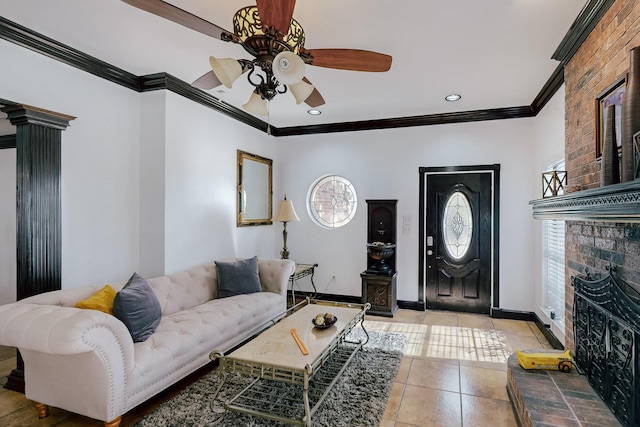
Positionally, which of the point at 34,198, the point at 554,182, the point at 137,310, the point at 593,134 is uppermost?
the point at 593,134

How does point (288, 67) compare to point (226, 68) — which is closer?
point (288, 67)

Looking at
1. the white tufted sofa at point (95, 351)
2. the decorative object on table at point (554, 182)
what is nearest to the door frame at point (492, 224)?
the decorative object on table at point (554, 182)

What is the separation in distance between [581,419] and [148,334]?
275cm

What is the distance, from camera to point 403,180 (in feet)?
16.6

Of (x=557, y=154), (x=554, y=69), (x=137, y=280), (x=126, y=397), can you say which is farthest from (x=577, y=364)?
(x=137, y=280)

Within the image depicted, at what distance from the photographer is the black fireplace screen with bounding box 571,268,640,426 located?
173cm

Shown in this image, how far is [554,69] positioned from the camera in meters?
3.26

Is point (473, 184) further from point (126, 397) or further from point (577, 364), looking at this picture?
point (126, 397)

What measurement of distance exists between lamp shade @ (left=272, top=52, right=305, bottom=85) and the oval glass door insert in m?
3.62

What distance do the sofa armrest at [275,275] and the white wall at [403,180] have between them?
1.30m

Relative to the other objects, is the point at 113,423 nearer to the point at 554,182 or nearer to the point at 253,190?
the point at 253,190

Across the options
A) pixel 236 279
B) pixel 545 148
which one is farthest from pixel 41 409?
pixel 545 148

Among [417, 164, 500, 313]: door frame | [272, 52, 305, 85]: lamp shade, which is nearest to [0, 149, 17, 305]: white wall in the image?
[272, 52, 305, 85]: lamp shade

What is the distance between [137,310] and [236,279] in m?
1.40
